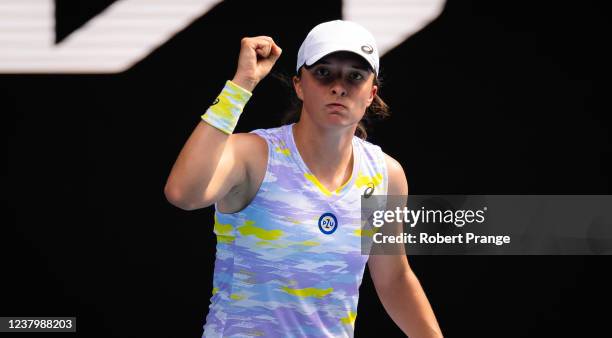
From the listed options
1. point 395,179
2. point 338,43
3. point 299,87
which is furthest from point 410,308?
point 338,43

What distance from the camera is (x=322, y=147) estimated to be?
2.95 m

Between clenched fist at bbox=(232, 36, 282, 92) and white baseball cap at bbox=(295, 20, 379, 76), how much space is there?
166mm

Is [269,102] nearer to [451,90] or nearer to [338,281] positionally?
[451,90]

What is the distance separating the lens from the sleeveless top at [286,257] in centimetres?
280

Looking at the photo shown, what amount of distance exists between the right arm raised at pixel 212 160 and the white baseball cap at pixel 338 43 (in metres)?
0.19

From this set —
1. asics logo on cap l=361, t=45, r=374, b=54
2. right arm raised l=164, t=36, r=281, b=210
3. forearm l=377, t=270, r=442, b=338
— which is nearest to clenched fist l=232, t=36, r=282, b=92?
right arm raised l=164, t=36, r=281, b=210

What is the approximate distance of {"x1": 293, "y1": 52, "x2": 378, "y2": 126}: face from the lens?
2830 mm

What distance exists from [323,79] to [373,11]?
4.03 ft

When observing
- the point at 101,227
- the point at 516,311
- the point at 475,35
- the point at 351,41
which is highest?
the point at 475,35

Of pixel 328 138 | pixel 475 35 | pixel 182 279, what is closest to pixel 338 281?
pixel 328 138

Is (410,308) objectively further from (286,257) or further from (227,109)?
(227,109)

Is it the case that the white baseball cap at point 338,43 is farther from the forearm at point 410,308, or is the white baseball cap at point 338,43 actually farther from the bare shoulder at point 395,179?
the forearm at point 410,308

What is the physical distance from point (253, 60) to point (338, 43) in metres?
0.31

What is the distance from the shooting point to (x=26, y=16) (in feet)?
12.7
